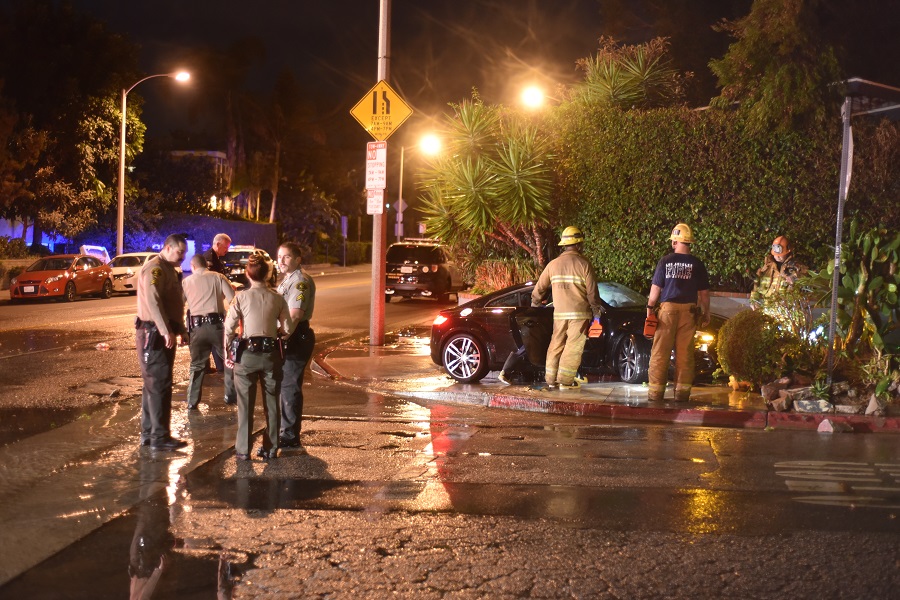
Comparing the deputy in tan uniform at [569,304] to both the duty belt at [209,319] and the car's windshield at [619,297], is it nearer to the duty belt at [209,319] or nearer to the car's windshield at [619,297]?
the car's windshield at [619,297]

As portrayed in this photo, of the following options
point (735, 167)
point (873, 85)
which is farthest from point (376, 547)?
point (873, 85)

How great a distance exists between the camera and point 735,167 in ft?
54.0

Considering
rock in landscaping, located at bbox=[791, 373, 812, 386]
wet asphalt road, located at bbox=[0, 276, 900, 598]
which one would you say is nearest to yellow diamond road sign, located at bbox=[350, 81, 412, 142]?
wet asphalt road, located at bbox=[0, 276, 900, 598]

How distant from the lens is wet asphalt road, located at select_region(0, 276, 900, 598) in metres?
5.26

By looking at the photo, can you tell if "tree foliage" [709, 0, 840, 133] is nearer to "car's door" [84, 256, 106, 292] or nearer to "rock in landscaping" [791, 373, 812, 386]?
"rock in landscaping" [791, 373, 812, 386]

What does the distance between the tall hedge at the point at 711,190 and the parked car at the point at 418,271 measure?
38.6ft

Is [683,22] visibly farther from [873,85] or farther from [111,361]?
[111,361]

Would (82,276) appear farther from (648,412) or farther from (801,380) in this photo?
(801,380)

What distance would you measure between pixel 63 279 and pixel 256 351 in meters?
22.8

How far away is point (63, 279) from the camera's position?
28.9m

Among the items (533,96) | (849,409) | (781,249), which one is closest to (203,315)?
(849,409)

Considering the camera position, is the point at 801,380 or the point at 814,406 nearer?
the point at 814,406

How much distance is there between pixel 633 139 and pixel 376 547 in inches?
494

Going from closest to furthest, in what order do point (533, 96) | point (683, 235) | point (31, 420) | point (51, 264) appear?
1. point (31, 420)
2. point (683, 235)
3. point (533, 96)
4. point (51, 264)
